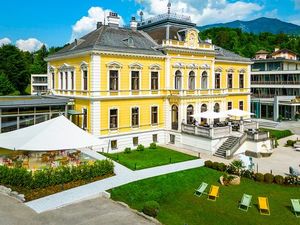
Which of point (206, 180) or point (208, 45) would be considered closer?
point (206, 180)

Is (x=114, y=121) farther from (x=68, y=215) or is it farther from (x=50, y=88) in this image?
(x=68, y=215)

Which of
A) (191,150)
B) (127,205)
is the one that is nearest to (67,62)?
(191,150)

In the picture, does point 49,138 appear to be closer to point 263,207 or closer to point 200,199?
point 200,199

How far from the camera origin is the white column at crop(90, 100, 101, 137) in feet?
94.3

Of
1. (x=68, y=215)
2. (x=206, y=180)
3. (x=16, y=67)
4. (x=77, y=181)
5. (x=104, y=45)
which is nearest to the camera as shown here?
(x=68, y=215)

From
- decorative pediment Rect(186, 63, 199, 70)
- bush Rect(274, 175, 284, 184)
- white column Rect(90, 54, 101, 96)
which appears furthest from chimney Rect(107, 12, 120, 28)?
bush Rect(274, 175, 284, 184)

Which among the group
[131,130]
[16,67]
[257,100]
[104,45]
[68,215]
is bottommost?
[68,215]

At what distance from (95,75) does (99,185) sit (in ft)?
39.2

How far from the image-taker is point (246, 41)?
344ft

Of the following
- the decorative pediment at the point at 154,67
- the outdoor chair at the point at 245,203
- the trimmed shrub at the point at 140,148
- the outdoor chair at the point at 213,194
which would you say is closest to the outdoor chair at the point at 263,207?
the outdoor chair at the point at 245,203

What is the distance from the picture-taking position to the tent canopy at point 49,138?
19438mm

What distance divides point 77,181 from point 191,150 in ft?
48.7

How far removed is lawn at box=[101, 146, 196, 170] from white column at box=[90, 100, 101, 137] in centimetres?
249

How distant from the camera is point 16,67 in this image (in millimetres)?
82000
